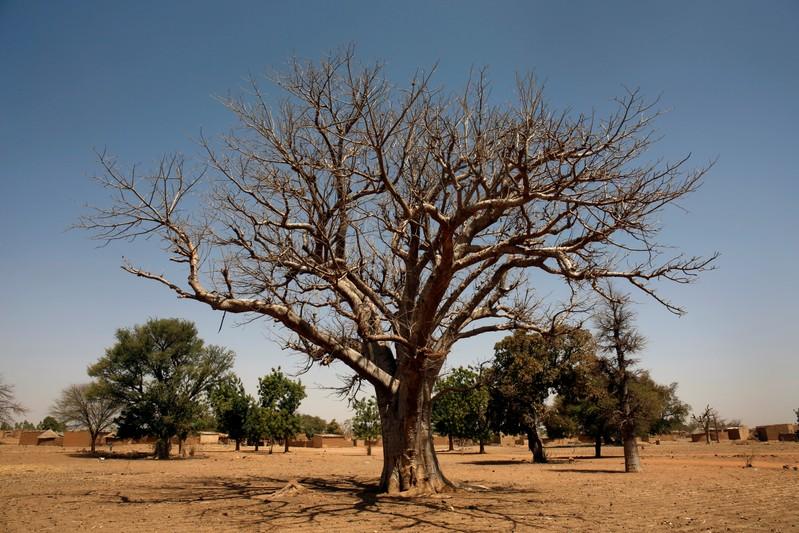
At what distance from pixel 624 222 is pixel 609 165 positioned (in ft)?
3.29

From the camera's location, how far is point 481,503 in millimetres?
9141

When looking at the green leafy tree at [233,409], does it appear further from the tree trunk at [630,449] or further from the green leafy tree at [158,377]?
the tree trunk at [630,449]

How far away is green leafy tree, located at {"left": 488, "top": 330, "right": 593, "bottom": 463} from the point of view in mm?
24406

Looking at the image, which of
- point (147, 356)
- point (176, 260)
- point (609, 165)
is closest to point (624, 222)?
point (609, 165)

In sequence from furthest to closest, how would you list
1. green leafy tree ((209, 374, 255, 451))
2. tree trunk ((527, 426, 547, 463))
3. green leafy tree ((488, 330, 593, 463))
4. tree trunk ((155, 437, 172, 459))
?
green leafy tree ((209, 374, 255, 451)), tree trunk ((155, 437, 172, 459)), tree trunk ((527, 426, 547, 463)), green leafy tree ((488, 330, 593, 463))

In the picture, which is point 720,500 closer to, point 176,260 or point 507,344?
point 176,260

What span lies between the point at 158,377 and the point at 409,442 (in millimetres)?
27059

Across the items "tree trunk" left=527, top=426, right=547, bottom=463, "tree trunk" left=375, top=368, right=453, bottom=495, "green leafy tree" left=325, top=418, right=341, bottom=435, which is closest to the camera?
"tree trunk" left=375, top=368, right=453, bottom=495

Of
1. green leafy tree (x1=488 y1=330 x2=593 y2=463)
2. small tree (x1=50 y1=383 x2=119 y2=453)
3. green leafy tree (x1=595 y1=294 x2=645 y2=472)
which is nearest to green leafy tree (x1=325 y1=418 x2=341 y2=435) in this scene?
small tree (x1=50 y1=383 x2=119 y2=453)

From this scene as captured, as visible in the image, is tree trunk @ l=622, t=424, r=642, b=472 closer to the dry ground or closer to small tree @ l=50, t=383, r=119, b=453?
the dry ground

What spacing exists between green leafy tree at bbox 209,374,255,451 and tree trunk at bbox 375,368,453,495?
31.6 metres

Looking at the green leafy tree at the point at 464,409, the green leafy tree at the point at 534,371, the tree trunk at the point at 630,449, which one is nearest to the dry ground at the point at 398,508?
the tree trunk at the point at 630,449

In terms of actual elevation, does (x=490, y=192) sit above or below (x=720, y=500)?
above

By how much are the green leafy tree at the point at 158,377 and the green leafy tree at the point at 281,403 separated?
28.2 ft
